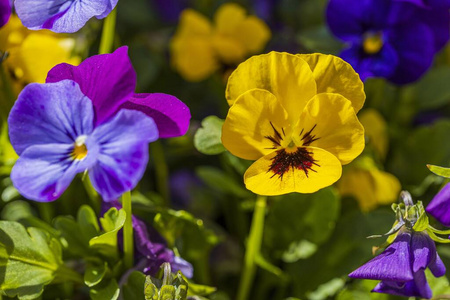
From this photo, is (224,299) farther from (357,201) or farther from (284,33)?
(284,33)

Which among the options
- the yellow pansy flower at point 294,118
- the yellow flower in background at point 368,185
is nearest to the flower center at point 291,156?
the yellow pansy flower at point 294,118

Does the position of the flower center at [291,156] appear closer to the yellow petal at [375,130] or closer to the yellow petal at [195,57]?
the yellow petal at [375,130]

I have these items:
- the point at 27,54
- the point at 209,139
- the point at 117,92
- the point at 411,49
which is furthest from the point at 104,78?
the point at 411,49

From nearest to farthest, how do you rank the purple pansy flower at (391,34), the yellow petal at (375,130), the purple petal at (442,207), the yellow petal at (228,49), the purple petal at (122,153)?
1. the purple petal at (122,153)
2. the purple petal at (442,207)
3. the purple pansy flower at (391,34)
4. the yellow petal at (375,130)
5. the yellow petal at (228,49)

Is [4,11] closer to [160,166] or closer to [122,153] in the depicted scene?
[122,153]

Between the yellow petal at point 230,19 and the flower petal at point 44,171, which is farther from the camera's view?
the yellow petal at point 230,19

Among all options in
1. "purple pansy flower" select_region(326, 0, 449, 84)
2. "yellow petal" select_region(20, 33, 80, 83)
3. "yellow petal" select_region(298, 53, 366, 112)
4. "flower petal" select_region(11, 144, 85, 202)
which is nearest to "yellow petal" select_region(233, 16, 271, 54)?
"purple pansy flower" select_region(326, 0, 449, 84)

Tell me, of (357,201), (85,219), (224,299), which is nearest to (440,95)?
(357,201)
